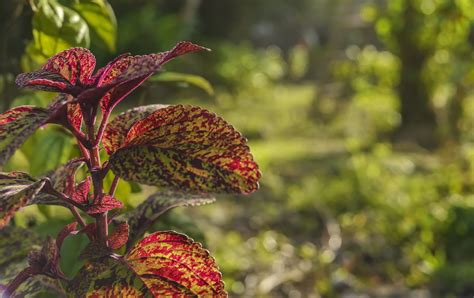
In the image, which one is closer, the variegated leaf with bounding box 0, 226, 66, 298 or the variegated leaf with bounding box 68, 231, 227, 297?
the variegated leaf with bounding box 68, 231, 227, 297

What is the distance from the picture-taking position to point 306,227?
3867 mm

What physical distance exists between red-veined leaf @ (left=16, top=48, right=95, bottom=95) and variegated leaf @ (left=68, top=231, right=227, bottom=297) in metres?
0.23

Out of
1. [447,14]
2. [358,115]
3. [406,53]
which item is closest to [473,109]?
[358,115]

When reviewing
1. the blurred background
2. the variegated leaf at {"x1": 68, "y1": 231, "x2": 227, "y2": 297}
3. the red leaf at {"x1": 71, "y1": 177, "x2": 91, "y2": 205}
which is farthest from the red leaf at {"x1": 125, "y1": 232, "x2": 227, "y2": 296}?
the blurred background

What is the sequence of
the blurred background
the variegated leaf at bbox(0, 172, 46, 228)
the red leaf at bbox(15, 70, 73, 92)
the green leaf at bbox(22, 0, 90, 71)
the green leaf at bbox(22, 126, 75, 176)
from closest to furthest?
the variegated leaf at bbox(0, 172, 46, 228), the red leaf at bbox(15, 70, 73, 92), the green leaf at bbox(22, 0, 90, 71), the green leaf at bbox(22, 126, 75, 176), the blurred background

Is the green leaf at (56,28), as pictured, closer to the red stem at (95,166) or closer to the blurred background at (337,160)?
the blurred background at (337,160)

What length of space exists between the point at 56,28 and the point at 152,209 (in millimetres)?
447

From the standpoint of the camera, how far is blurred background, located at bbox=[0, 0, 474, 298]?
1615mm

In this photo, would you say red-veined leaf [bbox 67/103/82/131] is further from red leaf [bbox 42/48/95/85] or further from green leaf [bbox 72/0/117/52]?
green leaf [bbox 72/0/117/52]

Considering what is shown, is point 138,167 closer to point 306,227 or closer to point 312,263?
point 312,263

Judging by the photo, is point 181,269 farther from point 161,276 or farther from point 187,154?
point 187,154

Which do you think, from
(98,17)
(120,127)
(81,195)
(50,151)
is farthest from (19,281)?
(98,17)

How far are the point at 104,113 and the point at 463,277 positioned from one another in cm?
220

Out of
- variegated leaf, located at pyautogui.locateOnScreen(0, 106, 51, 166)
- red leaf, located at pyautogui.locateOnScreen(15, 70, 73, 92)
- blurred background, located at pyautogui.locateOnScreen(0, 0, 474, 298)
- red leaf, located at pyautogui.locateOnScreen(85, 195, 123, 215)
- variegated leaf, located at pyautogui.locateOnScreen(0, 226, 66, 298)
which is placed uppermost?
red leaf, located at pyautogui.locateOnScreen(15, 70, 73, 92)
